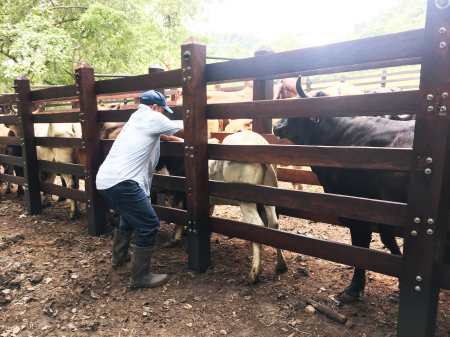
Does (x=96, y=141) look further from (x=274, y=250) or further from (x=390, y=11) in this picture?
(x=390, y=11)

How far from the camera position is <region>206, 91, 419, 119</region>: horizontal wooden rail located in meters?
2.48

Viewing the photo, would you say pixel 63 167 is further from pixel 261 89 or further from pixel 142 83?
pixel 261 89

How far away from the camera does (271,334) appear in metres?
2.81

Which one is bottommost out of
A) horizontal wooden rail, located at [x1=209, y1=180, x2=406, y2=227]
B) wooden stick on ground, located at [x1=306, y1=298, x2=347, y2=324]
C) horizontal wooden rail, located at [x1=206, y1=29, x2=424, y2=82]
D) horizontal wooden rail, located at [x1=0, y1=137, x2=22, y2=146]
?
wooden stick on ground, located at [x1=306, y1=298, x2=347, y2=324]

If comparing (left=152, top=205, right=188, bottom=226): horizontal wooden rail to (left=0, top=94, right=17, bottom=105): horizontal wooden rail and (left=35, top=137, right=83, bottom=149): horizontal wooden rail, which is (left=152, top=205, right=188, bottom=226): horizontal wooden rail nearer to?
(left=35, top=137, right=83, bottom=149): horizontal wooden rail

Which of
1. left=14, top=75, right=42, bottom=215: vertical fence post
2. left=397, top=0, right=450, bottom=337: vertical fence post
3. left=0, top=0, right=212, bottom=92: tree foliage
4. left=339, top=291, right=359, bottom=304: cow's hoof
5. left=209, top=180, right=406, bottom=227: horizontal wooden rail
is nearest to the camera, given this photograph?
left=397, top=0, right=450, bottom=337: vertical fence post

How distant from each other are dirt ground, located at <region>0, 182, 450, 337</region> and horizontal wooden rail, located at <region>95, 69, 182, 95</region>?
2.12 meters

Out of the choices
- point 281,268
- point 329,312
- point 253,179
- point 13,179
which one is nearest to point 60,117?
point 13,179

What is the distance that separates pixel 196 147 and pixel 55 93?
3.25 meters

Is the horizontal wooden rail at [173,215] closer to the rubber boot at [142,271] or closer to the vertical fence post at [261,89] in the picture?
the rubber boot at [142,271]

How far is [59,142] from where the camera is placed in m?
5.63

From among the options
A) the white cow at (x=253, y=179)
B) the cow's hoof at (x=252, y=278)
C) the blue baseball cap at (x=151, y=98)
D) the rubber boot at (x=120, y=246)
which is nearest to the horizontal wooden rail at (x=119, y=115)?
the blue baseball cap at (x=151, y=98)

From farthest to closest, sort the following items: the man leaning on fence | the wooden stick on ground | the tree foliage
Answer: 1. the tree foliage
2. the man leaning on fence
3. the wooden stick on ground

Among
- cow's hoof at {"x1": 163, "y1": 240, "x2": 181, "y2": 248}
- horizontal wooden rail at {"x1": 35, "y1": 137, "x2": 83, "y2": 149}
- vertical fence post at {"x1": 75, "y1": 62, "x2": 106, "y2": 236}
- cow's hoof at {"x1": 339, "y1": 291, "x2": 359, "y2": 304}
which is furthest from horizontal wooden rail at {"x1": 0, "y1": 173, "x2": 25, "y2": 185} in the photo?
cow's hoof at {"x1": 339, "y1": 291, "x2": 359, "y2": 304}
